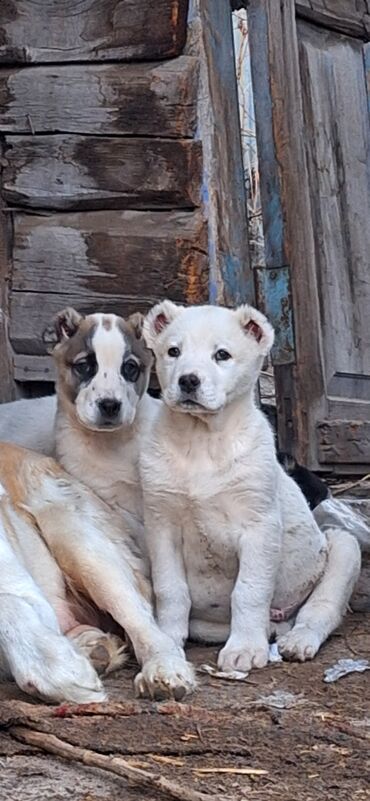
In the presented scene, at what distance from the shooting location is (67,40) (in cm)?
543

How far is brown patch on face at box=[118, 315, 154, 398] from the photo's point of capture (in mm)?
4801

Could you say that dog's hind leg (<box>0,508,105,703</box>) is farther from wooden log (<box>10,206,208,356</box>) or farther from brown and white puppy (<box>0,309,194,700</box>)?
wooden log (<box>10,206,208,356</box>)

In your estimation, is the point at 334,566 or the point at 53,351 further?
the point at 53,351

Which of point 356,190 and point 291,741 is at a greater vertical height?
point 356,190

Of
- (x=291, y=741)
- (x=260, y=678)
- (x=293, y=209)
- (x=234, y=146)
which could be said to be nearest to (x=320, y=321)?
(x=293, y=209)

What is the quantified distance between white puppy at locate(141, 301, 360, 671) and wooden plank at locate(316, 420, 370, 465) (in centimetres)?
127

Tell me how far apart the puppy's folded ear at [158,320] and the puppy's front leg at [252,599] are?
0.73 metres

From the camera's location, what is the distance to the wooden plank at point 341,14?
586 centimetres

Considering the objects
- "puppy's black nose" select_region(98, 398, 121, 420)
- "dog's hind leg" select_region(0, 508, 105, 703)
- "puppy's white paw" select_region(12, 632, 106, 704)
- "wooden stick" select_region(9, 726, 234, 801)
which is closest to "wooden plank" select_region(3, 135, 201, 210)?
"puppy's black nose" select_region(98, 398, 121, 420)

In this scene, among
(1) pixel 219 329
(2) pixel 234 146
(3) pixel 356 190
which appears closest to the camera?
(1) pixel 219 329

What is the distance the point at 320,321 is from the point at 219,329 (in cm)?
168

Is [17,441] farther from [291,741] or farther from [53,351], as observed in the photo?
[291,741]

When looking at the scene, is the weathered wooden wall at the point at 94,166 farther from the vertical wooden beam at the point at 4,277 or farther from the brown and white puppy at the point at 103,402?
the brown and white puppy at the point at 103,402

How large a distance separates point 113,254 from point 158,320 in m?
1.15
